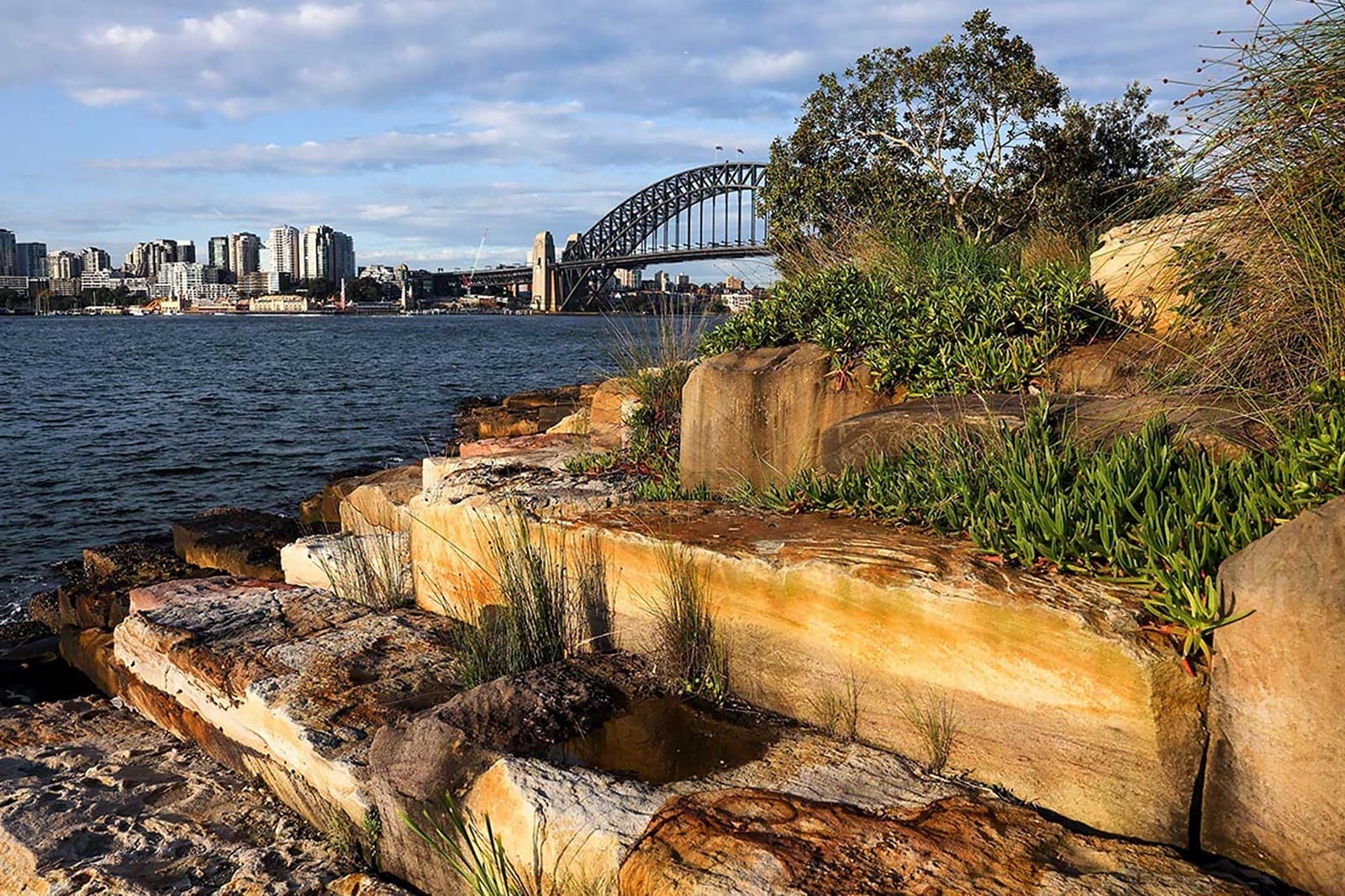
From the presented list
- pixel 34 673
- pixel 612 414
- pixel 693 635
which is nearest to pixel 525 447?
pixel 612 414

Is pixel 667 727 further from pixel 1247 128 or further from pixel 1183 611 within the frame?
pixel 1247 128

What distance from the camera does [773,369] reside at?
19.1 ft

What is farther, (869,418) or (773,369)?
(773,369)

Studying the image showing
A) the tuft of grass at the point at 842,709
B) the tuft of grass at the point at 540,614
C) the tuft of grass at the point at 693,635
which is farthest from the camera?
the tuft of grass at the point at 540,614

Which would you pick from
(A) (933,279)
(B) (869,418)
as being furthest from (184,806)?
(A) (933,279)

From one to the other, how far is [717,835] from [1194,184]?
142 inches

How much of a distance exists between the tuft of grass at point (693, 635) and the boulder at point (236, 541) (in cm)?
572

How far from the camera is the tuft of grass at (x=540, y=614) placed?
14.8 ft

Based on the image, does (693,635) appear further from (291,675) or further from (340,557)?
Answer: (340,557)

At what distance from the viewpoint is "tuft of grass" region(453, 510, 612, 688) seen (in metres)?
4.51

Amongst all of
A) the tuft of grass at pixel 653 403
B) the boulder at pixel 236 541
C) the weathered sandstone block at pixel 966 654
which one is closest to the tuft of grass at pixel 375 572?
the tuft of grass at pixel 653 403

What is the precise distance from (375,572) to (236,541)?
4413 millimetres

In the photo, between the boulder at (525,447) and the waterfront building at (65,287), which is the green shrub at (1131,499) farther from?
the waterfront building at (65,287)

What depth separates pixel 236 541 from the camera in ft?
32.6
